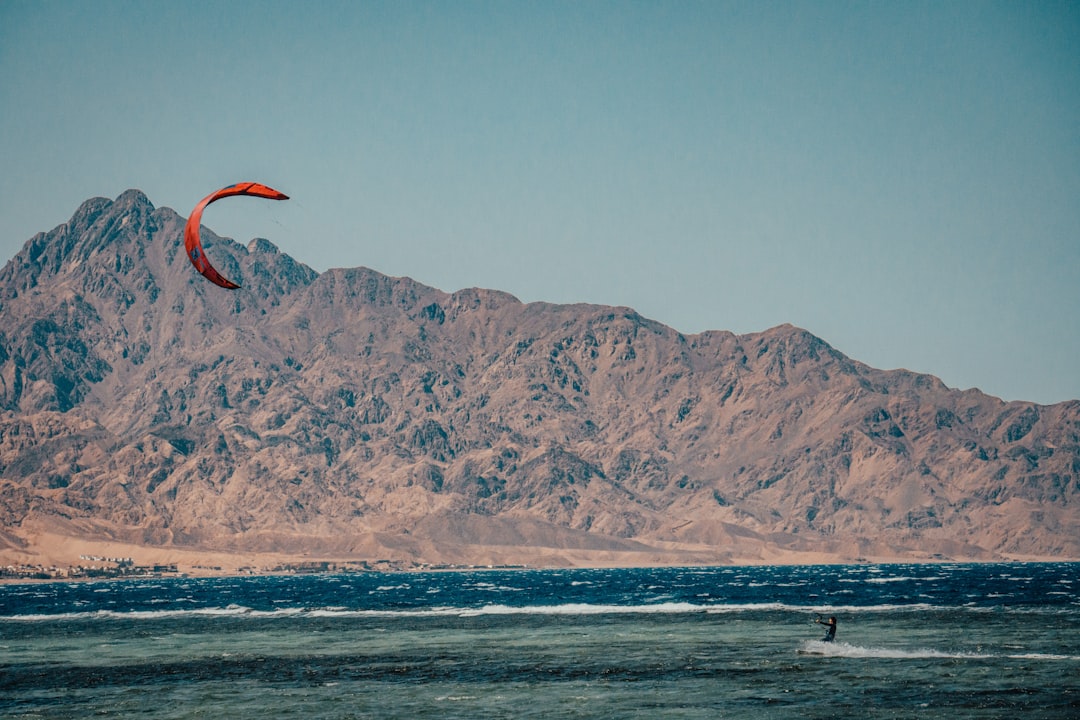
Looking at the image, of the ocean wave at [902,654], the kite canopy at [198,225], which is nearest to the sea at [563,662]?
the ocean wave at [902,654]

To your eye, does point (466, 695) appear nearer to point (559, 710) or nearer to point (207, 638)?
point (559, 710)

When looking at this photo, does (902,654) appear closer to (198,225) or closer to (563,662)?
(563,662)

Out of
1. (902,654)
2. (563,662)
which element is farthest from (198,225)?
(902,654)

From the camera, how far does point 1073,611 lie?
114m

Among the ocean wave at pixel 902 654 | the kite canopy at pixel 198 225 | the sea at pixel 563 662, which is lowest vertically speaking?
the sea at pixel 563 662

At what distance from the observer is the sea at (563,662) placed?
204 ft

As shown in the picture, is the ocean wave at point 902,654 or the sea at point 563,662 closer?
the sea at point 563,662

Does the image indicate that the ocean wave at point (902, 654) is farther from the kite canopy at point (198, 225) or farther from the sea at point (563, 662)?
the kite canopy at point (198, 225)

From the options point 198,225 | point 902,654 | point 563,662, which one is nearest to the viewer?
point 198,225

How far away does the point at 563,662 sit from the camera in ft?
266

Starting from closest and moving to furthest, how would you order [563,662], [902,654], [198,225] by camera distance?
[198,225] < [902,654] < [563,662]

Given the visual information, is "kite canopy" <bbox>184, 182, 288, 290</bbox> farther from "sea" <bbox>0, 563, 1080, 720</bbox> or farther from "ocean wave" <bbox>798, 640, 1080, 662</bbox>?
"ocean wave" <bbox>798, 640, 1080, 662</bbox>

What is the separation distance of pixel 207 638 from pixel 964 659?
59981 mm

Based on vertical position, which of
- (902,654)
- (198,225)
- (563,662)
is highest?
(198,225)
